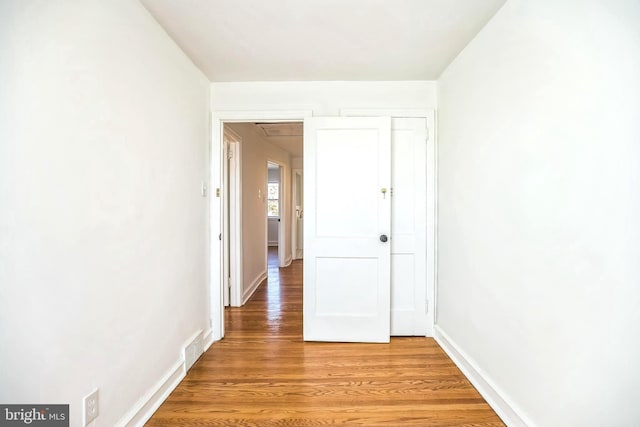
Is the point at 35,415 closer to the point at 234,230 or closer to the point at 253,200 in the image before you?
the point at 234,230

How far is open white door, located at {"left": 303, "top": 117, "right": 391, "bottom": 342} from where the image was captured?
2.66 meters

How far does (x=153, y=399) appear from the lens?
1.78m

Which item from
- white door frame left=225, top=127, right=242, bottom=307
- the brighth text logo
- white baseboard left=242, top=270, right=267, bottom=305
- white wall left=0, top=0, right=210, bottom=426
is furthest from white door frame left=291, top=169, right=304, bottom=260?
the brighth text logo

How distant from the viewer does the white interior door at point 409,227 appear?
109 inches

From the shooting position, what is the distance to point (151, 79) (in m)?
1.79

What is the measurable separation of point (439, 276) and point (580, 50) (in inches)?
76.7

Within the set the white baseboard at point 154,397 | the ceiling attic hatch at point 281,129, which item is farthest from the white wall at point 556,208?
the ceiling attic hatch at point 281,129

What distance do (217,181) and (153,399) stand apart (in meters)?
1.71

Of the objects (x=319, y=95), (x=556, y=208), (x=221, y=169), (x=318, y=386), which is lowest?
(x=318, y=386)

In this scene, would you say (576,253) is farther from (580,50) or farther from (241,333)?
(241,333)

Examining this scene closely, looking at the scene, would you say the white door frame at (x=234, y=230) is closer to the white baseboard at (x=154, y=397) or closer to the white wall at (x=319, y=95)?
the white wall at (x=319, y=95)

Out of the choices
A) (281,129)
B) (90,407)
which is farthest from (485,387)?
(281,129)

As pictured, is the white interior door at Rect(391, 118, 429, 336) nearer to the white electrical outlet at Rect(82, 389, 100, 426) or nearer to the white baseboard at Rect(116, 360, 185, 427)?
the white baseboard at Rect(116, 360, 185, 427)

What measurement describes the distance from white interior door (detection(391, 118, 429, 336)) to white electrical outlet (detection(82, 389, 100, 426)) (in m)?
→ 2.24
